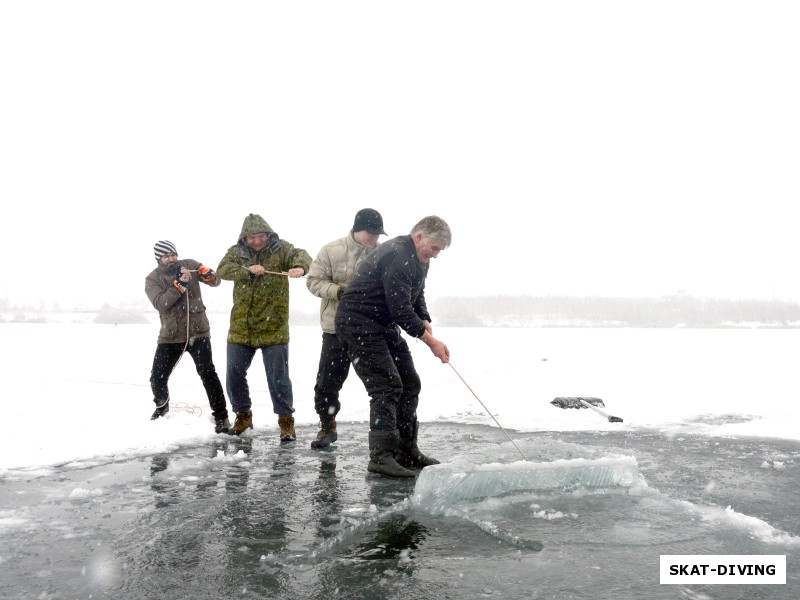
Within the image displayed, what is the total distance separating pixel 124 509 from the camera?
11.6 ft

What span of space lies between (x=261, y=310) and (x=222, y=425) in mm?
1191

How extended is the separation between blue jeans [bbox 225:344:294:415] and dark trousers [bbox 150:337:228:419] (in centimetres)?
19

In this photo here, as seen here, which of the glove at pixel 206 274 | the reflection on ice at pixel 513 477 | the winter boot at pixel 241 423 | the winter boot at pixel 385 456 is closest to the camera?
the reflection on ice at pixel 513 477

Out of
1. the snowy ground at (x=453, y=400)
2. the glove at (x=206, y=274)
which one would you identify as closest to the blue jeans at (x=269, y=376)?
the snowy ground at (x=453, y=400)

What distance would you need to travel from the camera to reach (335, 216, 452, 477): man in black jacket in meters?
4.42

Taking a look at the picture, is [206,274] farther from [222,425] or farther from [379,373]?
[379,373]

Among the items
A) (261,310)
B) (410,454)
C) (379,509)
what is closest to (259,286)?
(261,310)

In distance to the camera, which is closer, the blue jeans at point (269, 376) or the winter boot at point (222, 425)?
the blue jeans at point (269, 376)

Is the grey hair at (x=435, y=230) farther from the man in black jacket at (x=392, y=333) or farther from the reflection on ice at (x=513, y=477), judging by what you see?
the reflection on ice at (x=513, y=477)

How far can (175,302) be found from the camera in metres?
6.25

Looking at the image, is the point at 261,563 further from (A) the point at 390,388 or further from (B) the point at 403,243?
(B) the point at 403,243

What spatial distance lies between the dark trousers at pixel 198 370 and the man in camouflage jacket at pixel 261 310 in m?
0.24

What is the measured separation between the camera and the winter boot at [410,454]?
4801 millimetres

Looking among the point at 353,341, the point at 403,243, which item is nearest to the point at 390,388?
the point at 353,341
